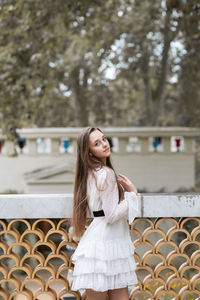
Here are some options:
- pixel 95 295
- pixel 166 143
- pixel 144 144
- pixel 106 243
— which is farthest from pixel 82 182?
pixel 166 143

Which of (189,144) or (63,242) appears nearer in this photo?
Answer: (63,242)

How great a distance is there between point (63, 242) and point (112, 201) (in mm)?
598

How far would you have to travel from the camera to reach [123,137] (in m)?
10.0

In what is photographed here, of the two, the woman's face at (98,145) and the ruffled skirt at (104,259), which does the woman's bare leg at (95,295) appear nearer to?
the ruffled skirt at (104,259)

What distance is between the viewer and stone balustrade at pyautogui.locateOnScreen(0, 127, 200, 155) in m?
9.86

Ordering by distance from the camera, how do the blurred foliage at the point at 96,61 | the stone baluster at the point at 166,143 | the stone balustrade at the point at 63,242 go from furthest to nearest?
the stone baluster at the point at 166,143
the blurred foliage at the point at 96,61
the stone balustrade at the point at 63,242

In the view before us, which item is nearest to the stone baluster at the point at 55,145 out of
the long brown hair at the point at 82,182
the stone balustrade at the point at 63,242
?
the stone balustrade at the point at 63,242

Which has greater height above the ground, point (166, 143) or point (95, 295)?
point (166, 143)

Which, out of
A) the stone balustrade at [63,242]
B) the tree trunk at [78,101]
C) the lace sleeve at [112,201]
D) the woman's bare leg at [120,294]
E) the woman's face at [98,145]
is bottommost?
the woman's bare leg at [120,294]

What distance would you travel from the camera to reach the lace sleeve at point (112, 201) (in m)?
2.40

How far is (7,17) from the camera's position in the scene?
8.29 meters

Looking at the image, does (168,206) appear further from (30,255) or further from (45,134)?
(45,134)

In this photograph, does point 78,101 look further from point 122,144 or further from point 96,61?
point 122,144

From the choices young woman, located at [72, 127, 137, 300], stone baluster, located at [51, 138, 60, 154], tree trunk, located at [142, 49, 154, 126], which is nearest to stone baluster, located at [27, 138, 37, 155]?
stone baluster, located at [51, 138, 60, 154]
